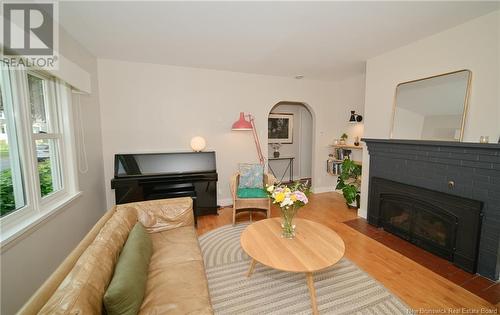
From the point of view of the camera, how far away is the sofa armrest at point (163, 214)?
2145 millimetres

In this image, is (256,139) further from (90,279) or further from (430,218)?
(90,279)

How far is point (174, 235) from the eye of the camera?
6.77 ft

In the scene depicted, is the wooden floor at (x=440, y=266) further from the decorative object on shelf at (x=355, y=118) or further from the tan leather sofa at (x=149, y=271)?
the tan leather sofa at (x=149, y=271)

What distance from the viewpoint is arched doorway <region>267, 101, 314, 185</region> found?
575cm

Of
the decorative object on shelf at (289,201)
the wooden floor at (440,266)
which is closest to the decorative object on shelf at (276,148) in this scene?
the wooden floor at (440,266)

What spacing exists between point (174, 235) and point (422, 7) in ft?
9.97

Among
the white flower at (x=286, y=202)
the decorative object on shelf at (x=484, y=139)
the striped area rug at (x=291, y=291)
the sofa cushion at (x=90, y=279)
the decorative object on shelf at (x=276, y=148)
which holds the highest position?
the decorative object on shelf at (x=484, y=139)

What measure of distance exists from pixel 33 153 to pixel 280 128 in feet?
15.8

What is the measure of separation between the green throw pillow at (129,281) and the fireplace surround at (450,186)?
2.92 metres

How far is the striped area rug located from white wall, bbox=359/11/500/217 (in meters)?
1.81

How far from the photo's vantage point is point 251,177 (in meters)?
3.54

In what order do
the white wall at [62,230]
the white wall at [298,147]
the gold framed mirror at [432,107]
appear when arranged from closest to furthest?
the white wall at [62,230] → the gold framed mirror at [432,107] → the white wall at [298,147]

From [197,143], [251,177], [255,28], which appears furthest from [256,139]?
[255,28]

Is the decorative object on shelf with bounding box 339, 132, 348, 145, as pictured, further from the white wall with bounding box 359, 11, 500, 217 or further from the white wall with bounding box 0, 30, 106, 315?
the white wall with bounding box 0, 30, 106, 315
